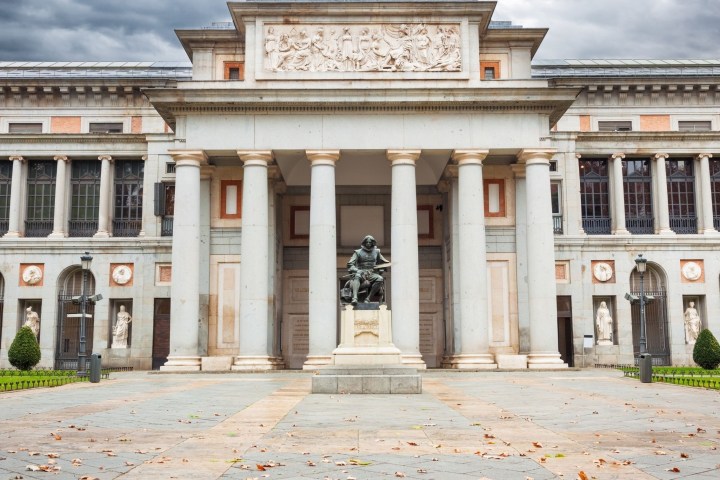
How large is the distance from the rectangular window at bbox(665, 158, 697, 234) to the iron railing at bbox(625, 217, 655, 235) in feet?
4.68

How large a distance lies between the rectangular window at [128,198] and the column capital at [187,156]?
1192cm

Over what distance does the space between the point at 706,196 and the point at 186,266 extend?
108 ft

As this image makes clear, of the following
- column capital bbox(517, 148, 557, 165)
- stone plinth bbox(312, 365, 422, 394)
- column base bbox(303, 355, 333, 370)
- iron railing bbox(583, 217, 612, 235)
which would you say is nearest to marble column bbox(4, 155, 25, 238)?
column base bbox(303, 355, 333, 370)

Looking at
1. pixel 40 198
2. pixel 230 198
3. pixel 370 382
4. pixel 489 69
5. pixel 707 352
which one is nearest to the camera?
pixel 370 382

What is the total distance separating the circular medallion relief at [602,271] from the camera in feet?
166

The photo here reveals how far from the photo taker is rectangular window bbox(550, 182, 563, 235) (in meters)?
51.3

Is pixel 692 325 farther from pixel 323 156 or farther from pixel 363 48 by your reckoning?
pixel 363 48

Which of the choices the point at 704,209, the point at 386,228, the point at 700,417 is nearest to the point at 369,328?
the point at 700,417

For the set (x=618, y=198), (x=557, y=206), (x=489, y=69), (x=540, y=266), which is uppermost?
(x=489, y=69)

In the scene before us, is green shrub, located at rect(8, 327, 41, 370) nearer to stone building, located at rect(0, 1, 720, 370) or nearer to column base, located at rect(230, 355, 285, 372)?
stone building, located at rect(0, 1, 720, 370)

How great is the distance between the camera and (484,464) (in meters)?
10.8

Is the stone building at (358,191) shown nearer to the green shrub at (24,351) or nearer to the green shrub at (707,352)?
the green shrub at (24,351)

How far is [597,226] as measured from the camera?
52.2m

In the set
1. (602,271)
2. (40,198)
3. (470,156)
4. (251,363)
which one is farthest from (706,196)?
(40,198)
